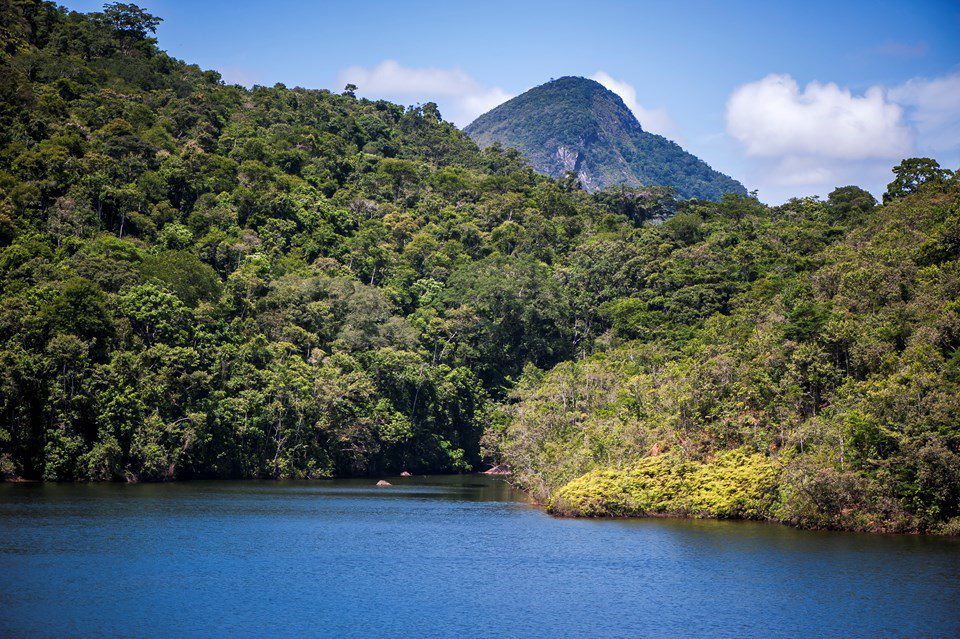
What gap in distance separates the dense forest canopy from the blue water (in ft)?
19.5

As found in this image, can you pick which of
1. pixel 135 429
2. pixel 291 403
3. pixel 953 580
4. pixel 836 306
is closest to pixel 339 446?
pixel 291 403

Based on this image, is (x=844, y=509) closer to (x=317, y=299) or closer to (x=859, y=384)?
(x=859, y=384)

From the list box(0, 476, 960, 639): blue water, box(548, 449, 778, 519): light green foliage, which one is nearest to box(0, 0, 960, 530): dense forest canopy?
box(548, 449, 778, 519): light green foliage

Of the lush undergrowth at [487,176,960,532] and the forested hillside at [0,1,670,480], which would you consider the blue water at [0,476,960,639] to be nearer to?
the lush undergrowth at [487,176,960,532]

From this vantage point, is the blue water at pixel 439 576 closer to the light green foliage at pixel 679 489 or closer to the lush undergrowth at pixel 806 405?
the light green foliage at pixel 679 489

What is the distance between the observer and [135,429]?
56.8 m

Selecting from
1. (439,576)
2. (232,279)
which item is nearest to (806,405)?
(439,576)

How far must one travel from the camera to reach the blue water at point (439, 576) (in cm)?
2506

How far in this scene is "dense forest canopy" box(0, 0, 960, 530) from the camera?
148 ft

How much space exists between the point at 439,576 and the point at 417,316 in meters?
57.4

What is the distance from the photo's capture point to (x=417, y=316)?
289 ft

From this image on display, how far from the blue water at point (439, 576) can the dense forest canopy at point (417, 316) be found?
5948 millimetres

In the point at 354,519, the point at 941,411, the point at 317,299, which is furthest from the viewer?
the point at 317,299

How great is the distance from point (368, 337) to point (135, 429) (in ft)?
88.1
